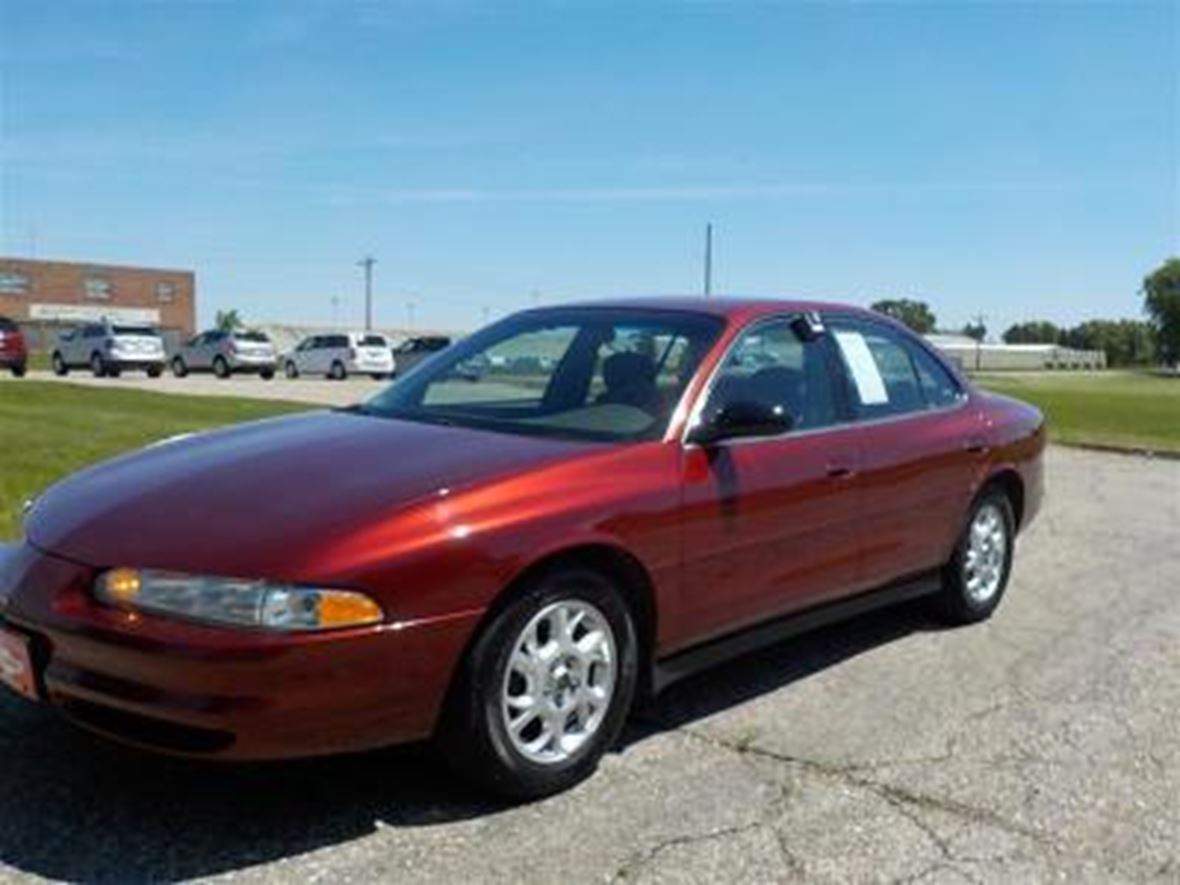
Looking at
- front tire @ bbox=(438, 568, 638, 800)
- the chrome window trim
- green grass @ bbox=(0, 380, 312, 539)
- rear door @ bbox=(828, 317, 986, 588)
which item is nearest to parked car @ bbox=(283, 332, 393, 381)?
green grass @ bbox=(0, 380, 312, 539)

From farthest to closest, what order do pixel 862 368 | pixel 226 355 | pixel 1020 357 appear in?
pixel 1020 357 < pixel 226 355 < pixel 862 368

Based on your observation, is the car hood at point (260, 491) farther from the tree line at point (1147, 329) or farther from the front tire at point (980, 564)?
the tree line at point (1147, 329)

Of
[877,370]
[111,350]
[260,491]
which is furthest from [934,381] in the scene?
[111,350]

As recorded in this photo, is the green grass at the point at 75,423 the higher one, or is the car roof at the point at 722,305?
the car roof at the point at 722,305

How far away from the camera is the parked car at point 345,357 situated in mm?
45000

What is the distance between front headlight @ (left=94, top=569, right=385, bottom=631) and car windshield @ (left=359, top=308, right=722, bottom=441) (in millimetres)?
1264

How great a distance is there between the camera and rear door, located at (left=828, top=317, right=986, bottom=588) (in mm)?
5895

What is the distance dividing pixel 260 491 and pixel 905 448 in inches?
117

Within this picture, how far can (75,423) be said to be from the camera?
49.9 feet

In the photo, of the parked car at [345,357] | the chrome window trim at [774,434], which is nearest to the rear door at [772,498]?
the chrome window trim at [774,434]

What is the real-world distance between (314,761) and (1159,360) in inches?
6962

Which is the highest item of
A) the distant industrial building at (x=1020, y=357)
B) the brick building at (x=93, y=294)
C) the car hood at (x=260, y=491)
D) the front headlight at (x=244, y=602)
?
the brick building at (x=93, y=294)

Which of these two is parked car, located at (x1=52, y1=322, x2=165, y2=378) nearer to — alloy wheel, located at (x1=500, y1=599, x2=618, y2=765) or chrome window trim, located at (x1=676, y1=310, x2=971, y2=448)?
chrome window trim, located at (x1=676, y1=310, x2=971, y2=448)

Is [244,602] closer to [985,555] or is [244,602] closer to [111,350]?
[985,555]
